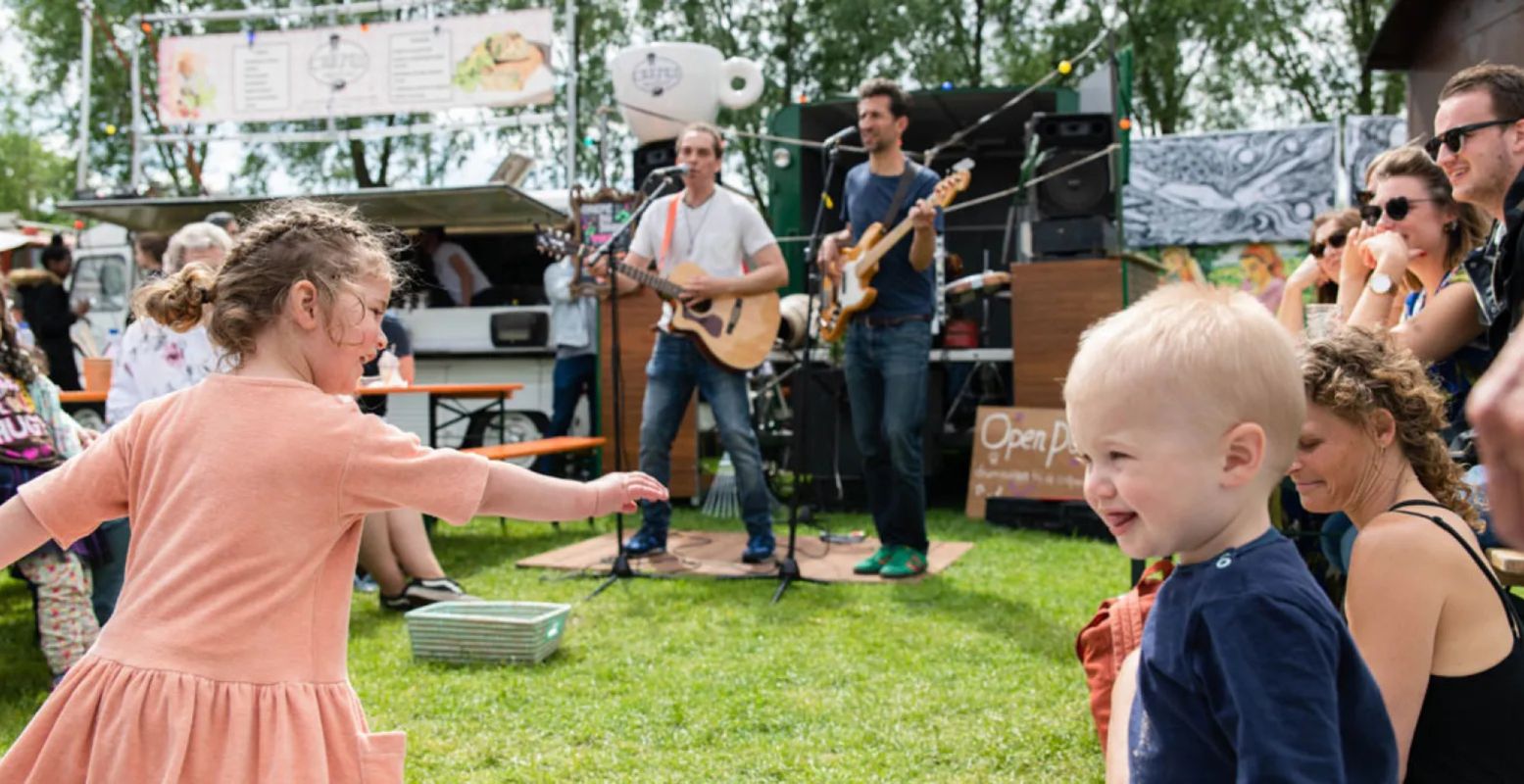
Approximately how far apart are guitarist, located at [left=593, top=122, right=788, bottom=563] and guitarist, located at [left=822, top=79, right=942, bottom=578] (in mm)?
437

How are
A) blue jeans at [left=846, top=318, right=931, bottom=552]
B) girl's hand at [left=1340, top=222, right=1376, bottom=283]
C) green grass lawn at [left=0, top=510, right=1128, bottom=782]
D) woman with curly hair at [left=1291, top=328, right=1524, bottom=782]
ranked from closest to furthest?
woman with curly hair at [left=1291, top=328, right=1524, bottom=782] < green grass lawn at [left=0, top=510, right=1128, bottom=782] < girl's hand at [left=1340, top=222, right=1376, bottom=283] < blue jeans at [left=846, top=318, right=931, bottom=552]

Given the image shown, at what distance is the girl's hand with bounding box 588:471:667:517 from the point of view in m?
1.96

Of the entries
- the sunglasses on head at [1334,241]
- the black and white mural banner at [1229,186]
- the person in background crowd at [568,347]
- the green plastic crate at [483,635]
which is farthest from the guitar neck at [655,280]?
the black and white mural banner at [1229,186]

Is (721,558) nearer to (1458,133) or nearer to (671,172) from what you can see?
(671,172)

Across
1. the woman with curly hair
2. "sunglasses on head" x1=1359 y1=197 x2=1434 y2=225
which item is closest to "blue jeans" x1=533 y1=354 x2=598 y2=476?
"sunglasses on head" x1=1359 y1=197 x2=1434 y2=225

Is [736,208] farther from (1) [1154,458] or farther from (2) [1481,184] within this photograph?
(1) [1154,458]

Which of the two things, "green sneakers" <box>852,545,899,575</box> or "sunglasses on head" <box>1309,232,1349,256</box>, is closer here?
"sunglasses on head" <box>1309,232,1349,256</box>

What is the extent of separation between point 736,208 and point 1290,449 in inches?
173

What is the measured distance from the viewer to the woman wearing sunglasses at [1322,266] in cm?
420

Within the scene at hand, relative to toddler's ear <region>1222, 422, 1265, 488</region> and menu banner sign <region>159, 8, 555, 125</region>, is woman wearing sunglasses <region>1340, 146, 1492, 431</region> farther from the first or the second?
menu banner sign <region>159, 8, 555, 125</region>

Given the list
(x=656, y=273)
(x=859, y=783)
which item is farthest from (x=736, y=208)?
(x=859, y=783)

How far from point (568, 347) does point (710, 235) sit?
3052mm

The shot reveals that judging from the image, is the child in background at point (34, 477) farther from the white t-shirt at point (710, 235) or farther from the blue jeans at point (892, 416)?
the blue jeans at point (892, 416)

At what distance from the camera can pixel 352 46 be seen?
34.5 ft
